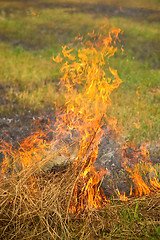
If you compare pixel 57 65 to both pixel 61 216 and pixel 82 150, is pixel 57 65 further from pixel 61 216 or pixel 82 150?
pixel 61 216

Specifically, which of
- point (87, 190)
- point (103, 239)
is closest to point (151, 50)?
point (87, 190)

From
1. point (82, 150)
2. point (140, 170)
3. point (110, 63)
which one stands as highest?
point (110, 63)

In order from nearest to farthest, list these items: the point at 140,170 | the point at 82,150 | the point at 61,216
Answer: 1. the point at 61,216
2. the point at 82,150
3. the point at 140,170

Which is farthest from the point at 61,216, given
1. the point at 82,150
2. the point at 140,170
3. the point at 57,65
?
the point at 57,65

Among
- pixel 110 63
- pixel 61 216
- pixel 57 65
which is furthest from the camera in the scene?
pixel 110 63

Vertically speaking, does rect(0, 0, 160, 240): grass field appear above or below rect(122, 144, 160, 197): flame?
above

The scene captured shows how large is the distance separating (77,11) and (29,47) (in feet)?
17.9

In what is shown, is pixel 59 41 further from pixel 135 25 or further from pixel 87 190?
pixel 87 190

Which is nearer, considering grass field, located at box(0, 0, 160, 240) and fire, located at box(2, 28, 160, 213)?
grass field, located at box(0, 0, 160, 240)

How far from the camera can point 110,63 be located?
959cm

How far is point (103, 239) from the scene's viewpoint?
3.03m

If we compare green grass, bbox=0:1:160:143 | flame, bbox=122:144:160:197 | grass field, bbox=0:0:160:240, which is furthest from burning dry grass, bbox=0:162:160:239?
green grass, bbox=0:1:160:143

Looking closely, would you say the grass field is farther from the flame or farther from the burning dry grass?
the flame

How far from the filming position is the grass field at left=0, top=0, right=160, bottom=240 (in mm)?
3234
